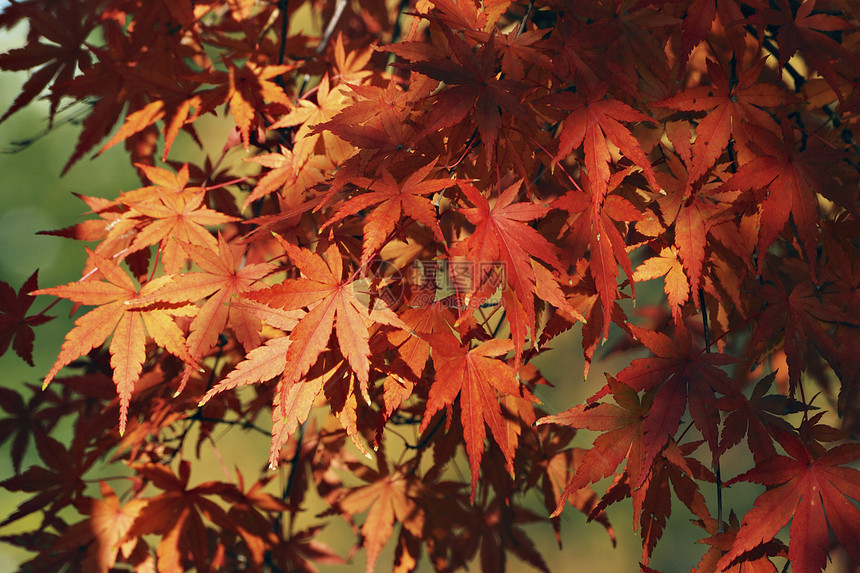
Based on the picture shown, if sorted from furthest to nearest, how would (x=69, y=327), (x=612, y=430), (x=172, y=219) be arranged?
(x=69, y=327) → (x=172, y=219) → (x=612, y=430)

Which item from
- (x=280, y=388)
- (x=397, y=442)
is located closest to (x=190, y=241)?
(x=280, y=388)

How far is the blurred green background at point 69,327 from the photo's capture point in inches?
110

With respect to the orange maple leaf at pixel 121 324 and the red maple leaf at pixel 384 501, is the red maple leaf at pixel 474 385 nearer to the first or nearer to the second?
the orange maple leaf at pixel 121 324

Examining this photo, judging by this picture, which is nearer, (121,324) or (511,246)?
(511,246)

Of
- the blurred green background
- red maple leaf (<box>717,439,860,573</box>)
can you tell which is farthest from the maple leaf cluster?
the blurred green background

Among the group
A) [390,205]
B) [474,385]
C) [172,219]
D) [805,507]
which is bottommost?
[805,507]

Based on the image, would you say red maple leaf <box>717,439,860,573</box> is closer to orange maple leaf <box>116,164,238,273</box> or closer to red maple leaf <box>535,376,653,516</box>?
red maple leaf <box>535,376,653,516</box>

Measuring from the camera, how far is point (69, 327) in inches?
164

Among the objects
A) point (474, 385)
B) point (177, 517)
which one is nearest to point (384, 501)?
point (177, 517)

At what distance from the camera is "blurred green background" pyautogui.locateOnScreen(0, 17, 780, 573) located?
2.80 m

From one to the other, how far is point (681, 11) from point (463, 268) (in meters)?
0.55

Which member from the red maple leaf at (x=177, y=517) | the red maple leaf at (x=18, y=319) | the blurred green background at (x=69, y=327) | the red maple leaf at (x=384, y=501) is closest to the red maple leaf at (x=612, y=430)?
the red maple leaf at (x=384, y=501)

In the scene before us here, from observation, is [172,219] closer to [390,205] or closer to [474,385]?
[390,205]

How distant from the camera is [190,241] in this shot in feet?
3.26
